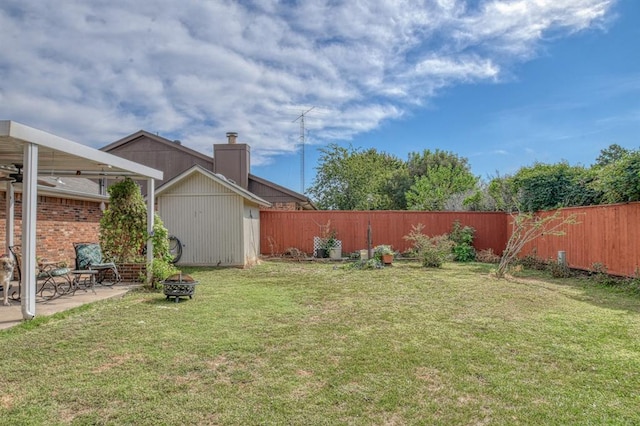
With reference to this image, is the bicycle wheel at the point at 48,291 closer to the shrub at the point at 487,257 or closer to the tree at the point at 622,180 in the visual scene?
the tree at the point at 622,180

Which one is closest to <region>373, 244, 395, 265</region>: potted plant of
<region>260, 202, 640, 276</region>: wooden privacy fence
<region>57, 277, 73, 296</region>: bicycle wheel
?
<region>260, 202, 640, 276</region>: wooden privacy fence

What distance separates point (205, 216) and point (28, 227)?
262 inches

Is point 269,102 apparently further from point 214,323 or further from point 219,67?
point 214,323

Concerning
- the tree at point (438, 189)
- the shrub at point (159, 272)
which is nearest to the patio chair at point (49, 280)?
the shrub at point (159, 272)

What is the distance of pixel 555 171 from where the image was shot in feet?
35.9

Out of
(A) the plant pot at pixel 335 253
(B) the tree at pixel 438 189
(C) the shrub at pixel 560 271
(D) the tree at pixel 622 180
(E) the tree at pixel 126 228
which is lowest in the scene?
(C) the shrub at pixel 560 271

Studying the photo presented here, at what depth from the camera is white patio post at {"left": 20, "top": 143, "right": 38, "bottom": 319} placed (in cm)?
454

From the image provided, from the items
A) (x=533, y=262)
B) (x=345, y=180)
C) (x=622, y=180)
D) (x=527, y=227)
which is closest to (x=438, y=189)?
(x=345, y=180)

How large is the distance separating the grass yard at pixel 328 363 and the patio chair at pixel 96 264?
1.61 metres

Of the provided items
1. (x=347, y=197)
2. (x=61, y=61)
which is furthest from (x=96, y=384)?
(x=347, y=197)

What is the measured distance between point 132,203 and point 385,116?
12725mm

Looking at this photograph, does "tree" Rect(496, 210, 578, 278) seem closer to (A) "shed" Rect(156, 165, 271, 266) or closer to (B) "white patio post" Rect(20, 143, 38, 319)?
(A) "shed" Rect(156, 165, 271, 266)

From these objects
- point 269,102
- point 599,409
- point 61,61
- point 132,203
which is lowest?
point 599,409

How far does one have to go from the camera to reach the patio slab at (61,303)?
15.8 feet
